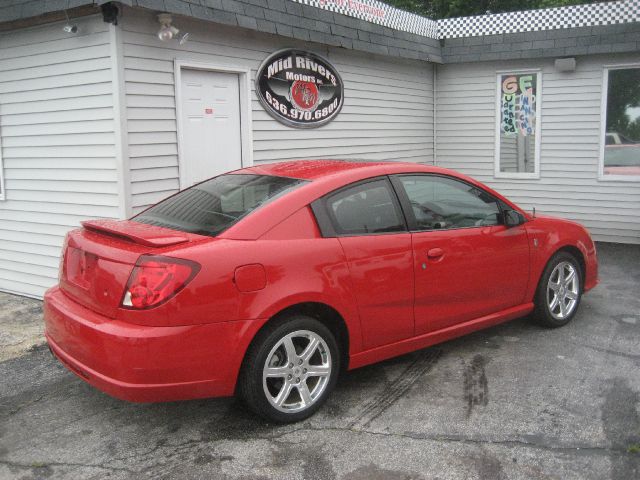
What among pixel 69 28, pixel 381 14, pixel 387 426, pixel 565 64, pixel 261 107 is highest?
pixel 381 14

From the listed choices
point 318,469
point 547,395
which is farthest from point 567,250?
point 318,469

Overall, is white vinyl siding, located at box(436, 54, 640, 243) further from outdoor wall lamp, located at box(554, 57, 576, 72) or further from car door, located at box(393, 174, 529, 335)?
car door, located at box(393, 174, 529, 335)

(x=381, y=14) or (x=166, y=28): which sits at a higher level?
(x=381, y=14)

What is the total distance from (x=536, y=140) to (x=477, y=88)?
131cm

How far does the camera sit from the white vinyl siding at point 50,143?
19.6 ft

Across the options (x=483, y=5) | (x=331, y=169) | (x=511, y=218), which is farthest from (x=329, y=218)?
(x=483, y=5)

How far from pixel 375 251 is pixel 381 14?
6113mm

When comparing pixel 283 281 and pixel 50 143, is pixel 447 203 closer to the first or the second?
pixel 283 281

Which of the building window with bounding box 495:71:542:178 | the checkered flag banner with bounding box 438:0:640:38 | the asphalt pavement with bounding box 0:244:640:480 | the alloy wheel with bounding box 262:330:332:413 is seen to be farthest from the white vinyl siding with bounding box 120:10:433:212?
the alloy wheel with bounding box 262:330:332:413

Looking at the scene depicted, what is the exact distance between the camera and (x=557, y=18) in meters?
9.70

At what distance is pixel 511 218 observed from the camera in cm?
493

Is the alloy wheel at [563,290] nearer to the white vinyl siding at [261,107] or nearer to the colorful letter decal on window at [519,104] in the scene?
the white vinyl siding at [261,107]

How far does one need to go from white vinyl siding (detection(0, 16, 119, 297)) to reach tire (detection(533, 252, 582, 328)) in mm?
3853

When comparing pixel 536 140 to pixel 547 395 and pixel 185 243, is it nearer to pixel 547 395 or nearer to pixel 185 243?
pixel 547 395
